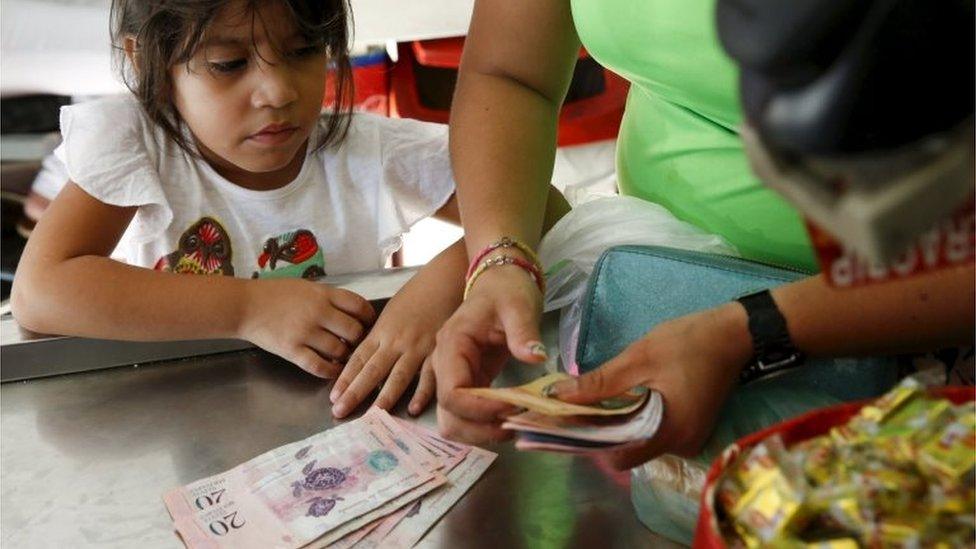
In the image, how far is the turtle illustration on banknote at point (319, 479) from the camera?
2.91 ft

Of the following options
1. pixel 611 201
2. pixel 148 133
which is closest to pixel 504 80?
pixel 611 201

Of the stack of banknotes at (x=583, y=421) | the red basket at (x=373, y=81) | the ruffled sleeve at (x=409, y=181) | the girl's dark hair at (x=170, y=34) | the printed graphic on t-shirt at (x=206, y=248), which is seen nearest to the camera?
the stack of banknotes at (x=583, y=421)

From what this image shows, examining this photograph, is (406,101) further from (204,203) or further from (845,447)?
(845,447)

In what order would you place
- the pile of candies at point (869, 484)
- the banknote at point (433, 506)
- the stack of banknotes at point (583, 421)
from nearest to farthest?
the pile of candies at point (869, 484)
the stack of banknotes at point (583, 421)
the banknote at point (433, 506)

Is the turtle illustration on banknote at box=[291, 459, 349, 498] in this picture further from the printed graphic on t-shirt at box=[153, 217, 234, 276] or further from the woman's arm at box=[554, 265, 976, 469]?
the printed graphic on t-shirt at box=[153, 217, 234, 276]

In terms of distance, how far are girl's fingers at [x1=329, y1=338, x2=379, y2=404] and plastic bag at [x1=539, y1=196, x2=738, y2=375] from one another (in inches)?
8.2

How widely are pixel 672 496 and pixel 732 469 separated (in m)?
0.20

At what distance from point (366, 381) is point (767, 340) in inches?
18.3

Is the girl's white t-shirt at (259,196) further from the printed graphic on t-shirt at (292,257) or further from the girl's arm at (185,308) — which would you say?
the girl's arm at (185,308)

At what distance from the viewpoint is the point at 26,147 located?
2713 millimetres

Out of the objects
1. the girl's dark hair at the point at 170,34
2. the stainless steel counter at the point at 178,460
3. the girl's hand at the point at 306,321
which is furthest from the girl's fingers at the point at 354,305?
the girl's dark hair at the point at 170,34

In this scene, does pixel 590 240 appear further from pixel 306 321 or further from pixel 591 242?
pixel 306 321

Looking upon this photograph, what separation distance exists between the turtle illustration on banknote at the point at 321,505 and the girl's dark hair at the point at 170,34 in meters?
0.81

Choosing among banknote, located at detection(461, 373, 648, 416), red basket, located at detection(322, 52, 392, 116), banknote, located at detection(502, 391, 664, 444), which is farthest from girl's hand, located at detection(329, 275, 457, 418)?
red basket, located at detection(322, 52, 392, 116)
